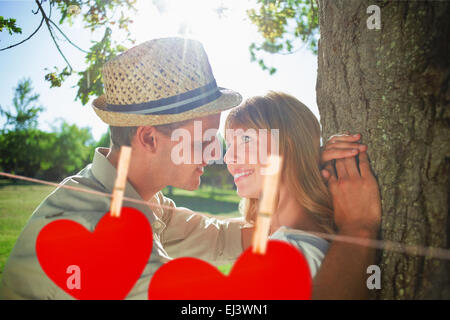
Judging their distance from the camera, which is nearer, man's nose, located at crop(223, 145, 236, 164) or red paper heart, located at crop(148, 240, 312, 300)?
red paper heart, located at crop(148, 240, 312, 300)

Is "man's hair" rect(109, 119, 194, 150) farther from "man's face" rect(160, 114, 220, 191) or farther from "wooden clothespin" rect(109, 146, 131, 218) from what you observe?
"wooden clothespin" rect(109, 146, 131, 218)

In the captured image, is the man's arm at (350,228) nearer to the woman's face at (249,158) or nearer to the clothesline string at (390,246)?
the clothesline string at (390,246)

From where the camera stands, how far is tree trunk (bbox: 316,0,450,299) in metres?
1.43

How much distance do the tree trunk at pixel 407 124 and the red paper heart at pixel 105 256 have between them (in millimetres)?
1241

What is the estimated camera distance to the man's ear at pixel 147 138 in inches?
78.0

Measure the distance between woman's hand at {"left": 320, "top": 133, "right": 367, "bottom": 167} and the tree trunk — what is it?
52mm

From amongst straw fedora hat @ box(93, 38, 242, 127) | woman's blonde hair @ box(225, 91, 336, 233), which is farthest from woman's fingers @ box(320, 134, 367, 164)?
straw fedora hat @ box(93, 38, 242, 127)

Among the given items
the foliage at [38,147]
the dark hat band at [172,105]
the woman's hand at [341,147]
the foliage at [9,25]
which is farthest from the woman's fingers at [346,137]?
the foliage at [38,147]

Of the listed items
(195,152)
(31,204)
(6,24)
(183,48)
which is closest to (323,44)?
(183,48)

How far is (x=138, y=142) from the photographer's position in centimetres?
202

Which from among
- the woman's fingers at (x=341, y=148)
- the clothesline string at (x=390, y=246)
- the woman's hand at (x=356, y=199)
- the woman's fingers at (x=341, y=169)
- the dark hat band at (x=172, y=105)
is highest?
the dark hat band at (x=172, y=105)

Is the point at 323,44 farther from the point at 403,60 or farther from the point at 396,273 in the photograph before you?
the point at 396,273

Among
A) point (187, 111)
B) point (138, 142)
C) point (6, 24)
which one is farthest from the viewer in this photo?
point (6, 24)
